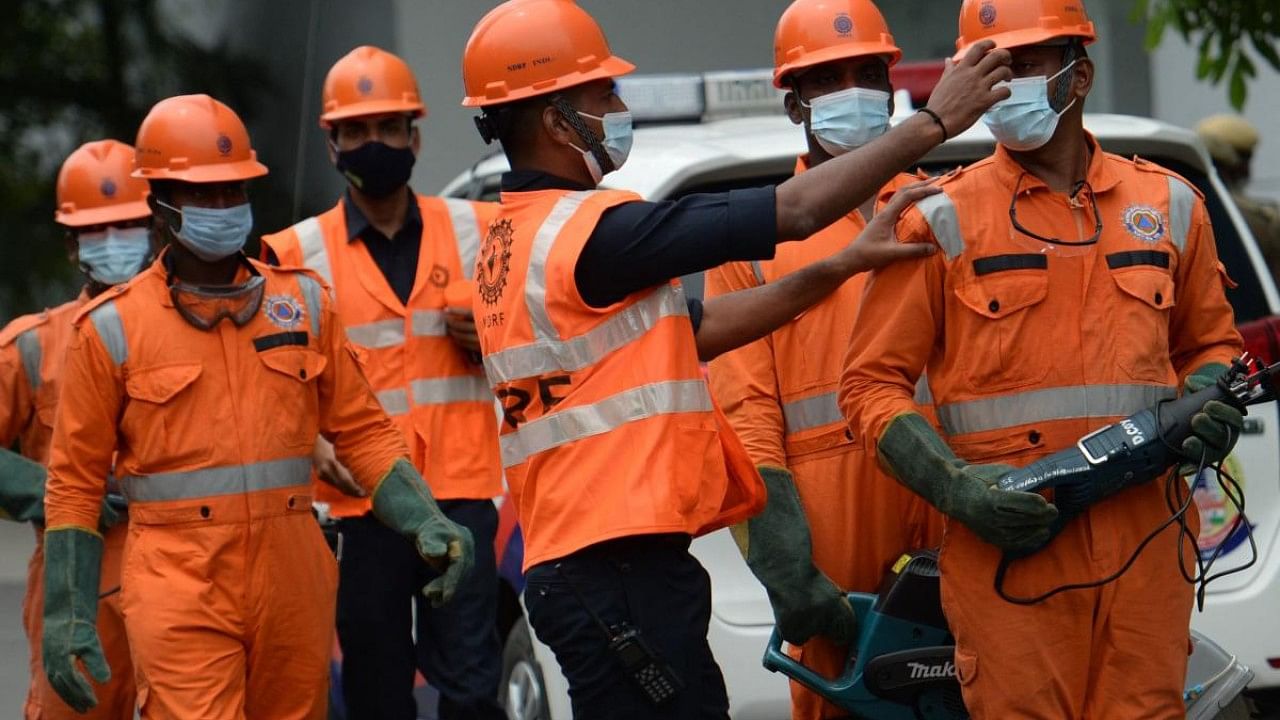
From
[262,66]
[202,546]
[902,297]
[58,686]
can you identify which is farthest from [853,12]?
[262,66]

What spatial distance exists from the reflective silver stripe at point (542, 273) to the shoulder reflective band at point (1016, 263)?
2.87 ft

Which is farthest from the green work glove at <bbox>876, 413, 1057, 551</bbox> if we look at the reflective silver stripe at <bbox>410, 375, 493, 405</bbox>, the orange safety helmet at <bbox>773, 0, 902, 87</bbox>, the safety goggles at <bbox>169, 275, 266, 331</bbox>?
the reflective silver stripe at <bbox>410, 375, 493, 405</bbox>

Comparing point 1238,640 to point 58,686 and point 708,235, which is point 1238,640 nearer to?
point 708,235

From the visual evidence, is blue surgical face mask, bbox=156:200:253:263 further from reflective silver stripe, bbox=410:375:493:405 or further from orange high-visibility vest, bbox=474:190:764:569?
orange high-visibility vest, bbox=474:190:764:569

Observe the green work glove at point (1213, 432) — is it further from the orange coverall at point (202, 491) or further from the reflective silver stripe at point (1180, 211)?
the orange coverall at point (202, 491)

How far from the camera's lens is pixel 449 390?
7078 millimetres

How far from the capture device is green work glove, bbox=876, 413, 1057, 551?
4621 mm

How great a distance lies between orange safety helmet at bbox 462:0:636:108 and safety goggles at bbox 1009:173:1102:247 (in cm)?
86

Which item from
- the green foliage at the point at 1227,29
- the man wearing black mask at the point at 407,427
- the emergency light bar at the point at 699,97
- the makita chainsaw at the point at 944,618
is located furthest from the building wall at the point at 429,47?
the makita chainsaw at the point at 944,618

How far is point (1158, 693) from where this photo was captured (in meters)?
4.71

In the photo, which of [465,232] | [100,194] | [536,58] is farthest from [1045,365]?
[100,194]

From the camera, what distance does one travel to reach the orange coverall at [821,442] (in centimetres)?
561

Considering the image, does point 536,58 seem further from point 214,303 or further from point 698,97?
point 698,97

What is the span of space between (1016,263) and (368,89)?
3.21 m
